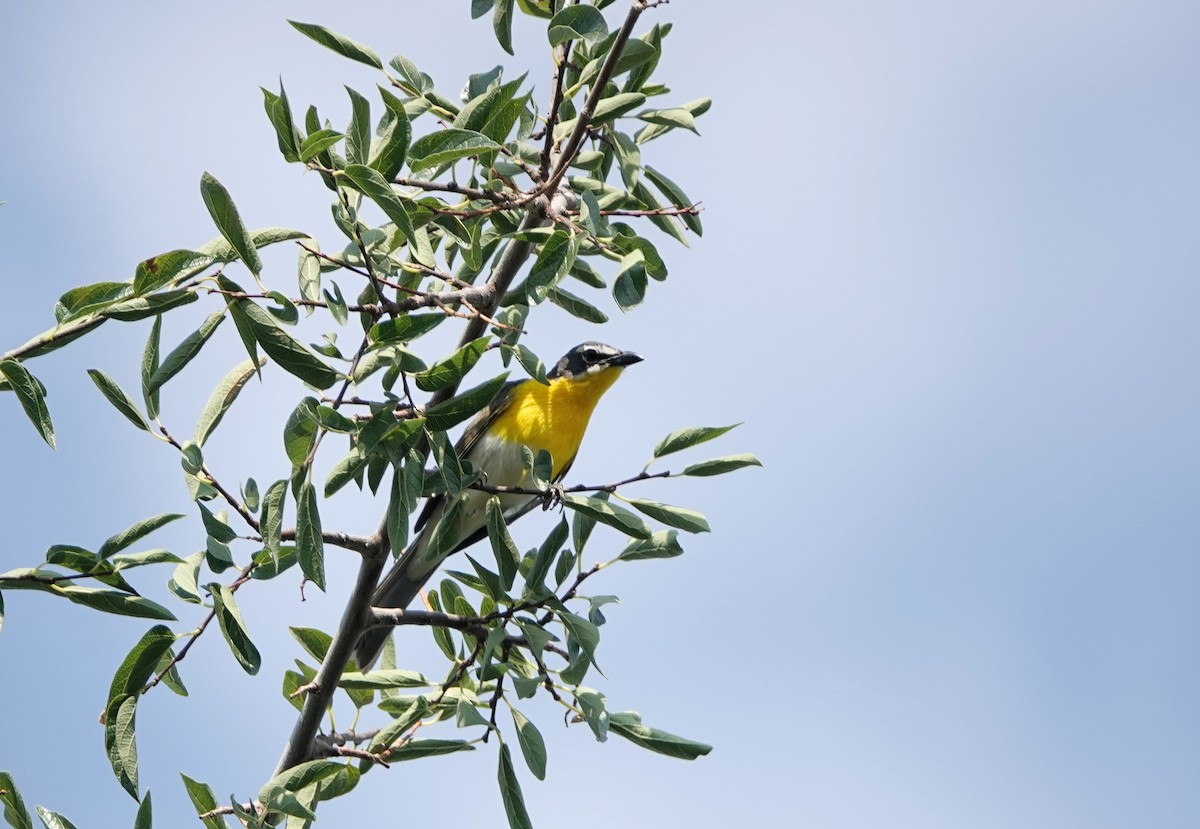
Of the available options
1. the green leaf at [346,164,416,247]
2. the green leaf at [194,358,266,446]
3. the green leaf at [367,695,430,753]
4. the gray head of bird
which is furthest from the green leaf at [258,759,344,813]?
the gray head of bird

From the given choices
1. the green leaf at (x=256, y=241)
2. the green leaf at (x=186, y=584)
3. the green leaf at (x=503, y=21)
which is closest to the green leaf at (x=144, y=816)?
the green leaf at (x=186, y=584)

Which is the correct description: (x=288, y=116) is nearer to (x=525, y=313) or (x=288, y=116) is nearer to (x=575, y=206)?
(x=525, y=313)

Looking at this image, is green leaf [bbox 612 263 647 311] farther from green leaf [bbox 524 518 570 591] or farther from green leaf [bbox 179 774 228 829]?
green leaf [bbox 179 774 228 829]

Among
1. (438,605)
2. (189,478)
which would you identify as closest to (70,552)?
(189,478)

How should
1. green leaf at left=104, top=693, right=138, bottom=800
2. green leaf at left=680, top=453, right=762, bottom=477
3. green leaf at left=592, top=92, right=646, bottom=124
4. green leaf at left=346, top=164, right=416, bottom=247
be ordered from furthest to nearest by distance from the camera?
green leaf at left=680, top=453, right=762, bottom=477
green leaf at left=592, top=92, right=646, bottom=124
green leaf at left=104, top=693, right=138, bottom=800
green leaf at left=346, top=164, right=416, bottom=247

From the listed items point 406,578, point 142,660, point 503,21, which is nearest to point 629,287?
point 503,21

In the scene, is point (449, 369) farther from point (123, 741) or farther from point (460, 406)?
point (123, 741)

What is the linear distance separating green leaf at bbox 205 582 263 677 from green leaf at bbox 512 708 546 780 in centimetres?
98

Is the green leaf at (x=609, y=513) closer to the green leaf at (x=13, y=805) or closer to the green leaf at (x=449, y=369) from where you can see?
the green leaf at (x=449, y=369)

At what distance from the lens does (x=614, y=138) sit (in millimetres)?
4406

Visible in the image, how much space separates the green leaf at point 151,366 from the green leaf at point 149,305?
0.38ft

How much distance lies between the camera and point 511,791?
14.7 feet

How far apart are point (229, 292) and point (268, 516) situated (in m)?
0.74

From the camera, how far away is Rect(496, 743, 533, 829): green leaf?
4.47m
